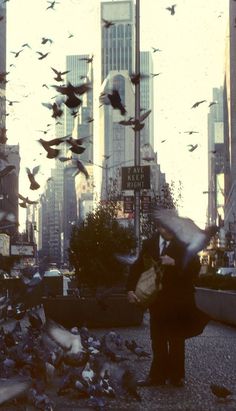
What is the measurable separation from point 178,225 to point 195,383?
1.73 meters

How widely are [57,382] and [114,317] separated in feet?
33.9

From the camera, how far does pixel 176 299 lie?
8.23 metres

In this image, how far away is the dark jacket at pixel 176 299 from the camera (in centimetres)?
820

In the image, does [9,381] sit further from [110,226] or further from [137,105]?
[137,105]

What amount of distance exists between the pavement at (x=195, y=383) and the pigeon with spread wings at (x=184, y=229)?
1.18 metres

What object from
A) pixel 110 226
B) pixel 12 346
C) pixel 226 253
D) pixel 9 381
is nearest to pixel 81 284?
pixel 110 226

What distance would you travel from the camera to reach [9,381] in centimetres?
785

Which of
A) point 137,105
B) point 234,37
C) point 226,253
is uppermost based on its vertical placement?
point 234,37

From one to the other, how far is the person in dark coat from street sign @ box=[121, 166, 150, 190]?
61.9 ft

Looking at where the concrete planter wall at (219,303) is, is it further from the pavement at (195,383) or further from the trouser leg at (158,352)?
the trouser leg at (158,352)

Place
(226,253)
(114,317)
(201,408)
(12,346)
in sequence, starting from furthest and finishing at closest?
(226,253), (114,317), (12,346), (201,408)

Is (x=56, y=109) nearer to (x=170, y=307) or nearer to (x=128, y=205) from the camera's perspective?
(x=170, y=307)

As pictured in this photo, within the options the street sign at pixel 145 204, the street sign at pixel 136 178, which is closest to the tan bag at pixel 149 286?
the street sign at pixel 136 178

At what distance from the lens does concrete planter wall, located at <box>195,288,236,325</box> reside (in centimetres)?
1895
